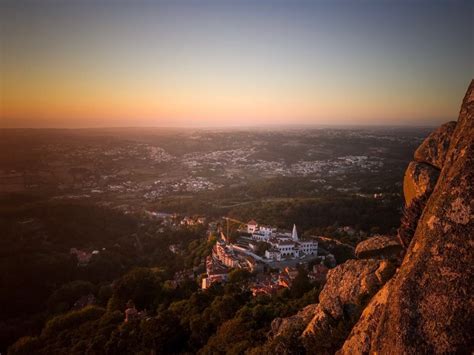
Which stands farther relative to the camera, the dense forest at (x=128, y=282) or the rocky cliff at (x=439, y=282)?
the dense forest at (x=128, y=282)

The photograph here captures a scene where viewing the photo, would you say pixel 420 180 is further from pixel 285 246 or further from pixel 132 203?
pixel 132 203

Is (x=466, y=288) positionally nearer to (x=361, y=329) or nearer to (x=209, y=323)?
(x=361, y=329)

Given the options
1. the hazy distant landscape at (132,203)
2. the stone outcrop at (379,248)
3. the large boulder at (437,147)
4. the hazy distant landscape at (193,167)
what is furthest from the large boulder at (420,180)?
the hazy distant landscape at (193,167)

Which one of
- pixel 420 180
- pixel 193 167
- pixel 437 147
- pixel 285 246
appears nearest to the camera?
pixel 420 180

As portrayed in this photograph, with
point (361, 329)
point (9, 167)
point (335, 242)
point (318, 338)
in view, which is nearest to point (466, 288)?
point (361, 329)

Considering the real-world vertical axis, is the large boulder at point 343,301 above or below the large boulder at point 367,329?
below

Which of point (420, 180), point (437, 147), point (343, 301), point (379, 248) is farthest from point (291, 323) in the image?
point (437, 147)

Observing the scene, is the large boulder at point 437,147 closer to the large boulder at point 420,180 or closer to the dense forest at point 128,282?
the large boulder at point 420,180
